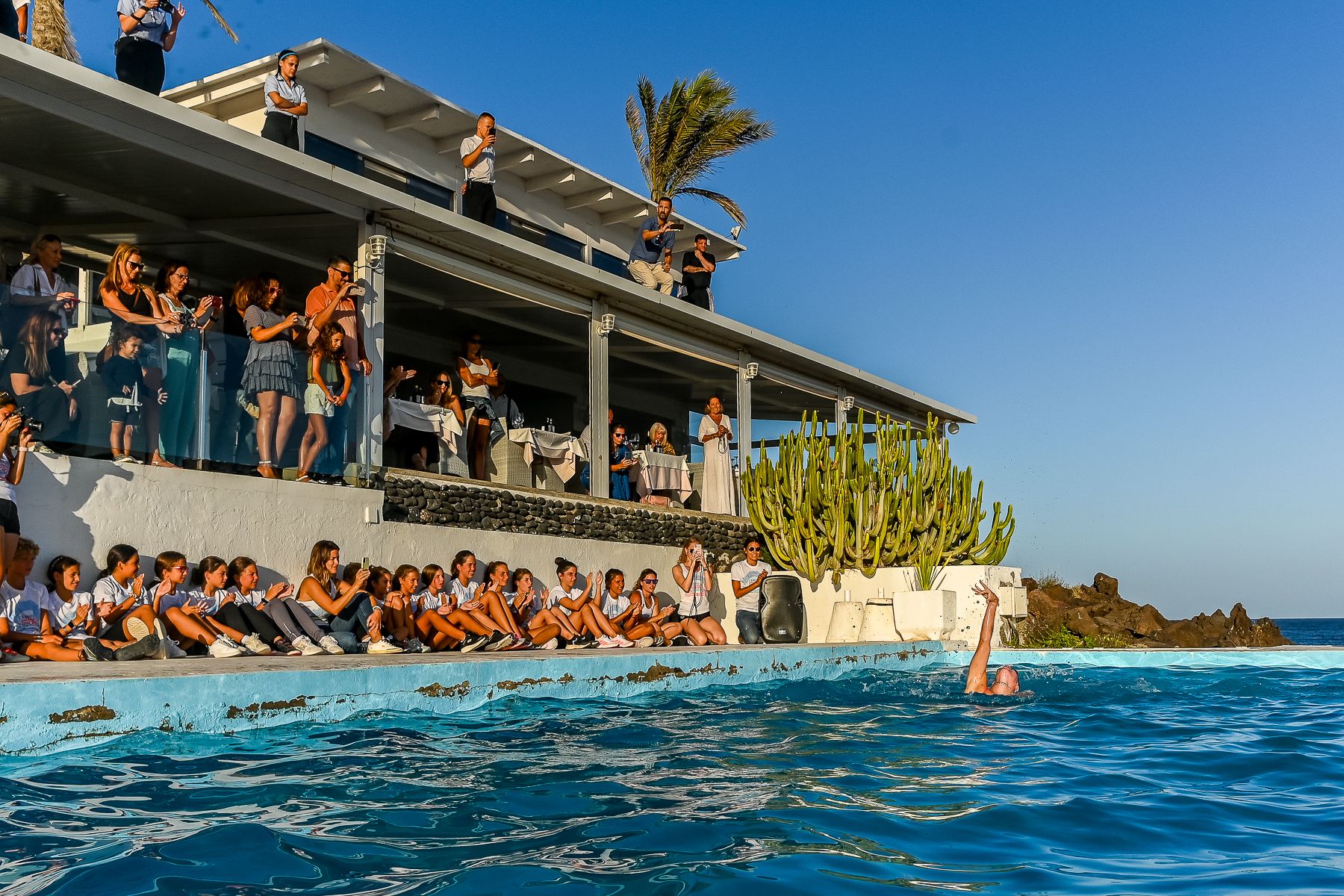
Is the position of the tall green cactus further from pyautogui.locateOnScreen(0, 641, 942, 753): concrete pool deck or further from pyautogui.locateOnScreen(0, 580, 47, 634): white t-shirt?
pyautogui.locateOnScreen(0, 580, 47, 634): white t-shirt

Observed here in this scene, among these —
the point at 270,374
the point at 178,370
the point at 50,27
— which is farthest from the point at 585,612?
the point at 50,27

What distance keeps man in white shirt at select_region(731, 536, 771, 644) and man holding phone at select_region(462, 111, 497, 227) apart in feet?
17.2

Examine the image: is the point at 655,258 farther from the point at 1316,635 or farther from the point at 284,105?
the point at 1316,635

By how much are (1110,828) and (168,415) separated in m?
7.53

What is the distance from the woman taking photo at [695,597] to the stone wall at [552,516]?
98cm

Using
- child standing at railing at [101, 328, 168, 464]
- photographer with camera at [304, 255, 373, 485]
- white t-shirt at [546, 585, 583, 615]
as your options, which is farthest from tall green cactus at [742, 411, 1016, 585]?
child standing at railing at [101, 328, 168, 464]

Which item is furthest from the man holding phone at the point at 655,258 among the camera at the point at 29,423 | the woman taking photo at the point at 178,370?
the camera at the point at 29,423

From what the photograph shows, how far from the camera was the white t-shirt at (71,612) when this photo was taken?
8539 millimetres

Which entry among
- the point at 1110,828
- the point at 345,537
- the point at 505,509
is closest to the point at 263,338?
the point at 345,537

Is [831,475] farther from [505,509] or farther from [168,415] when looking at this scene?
[168,415]

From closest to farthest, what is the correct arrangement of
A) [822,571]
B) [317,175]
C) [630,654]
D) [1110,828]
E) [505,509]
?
[1110,828]
[630,654]
[317,175]
[505,509]
[822,571]

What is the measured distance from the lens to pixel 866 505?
17078 millimetres

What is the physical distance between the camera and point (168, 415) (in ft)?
32.1

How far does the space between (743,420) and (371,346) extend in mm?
7532
